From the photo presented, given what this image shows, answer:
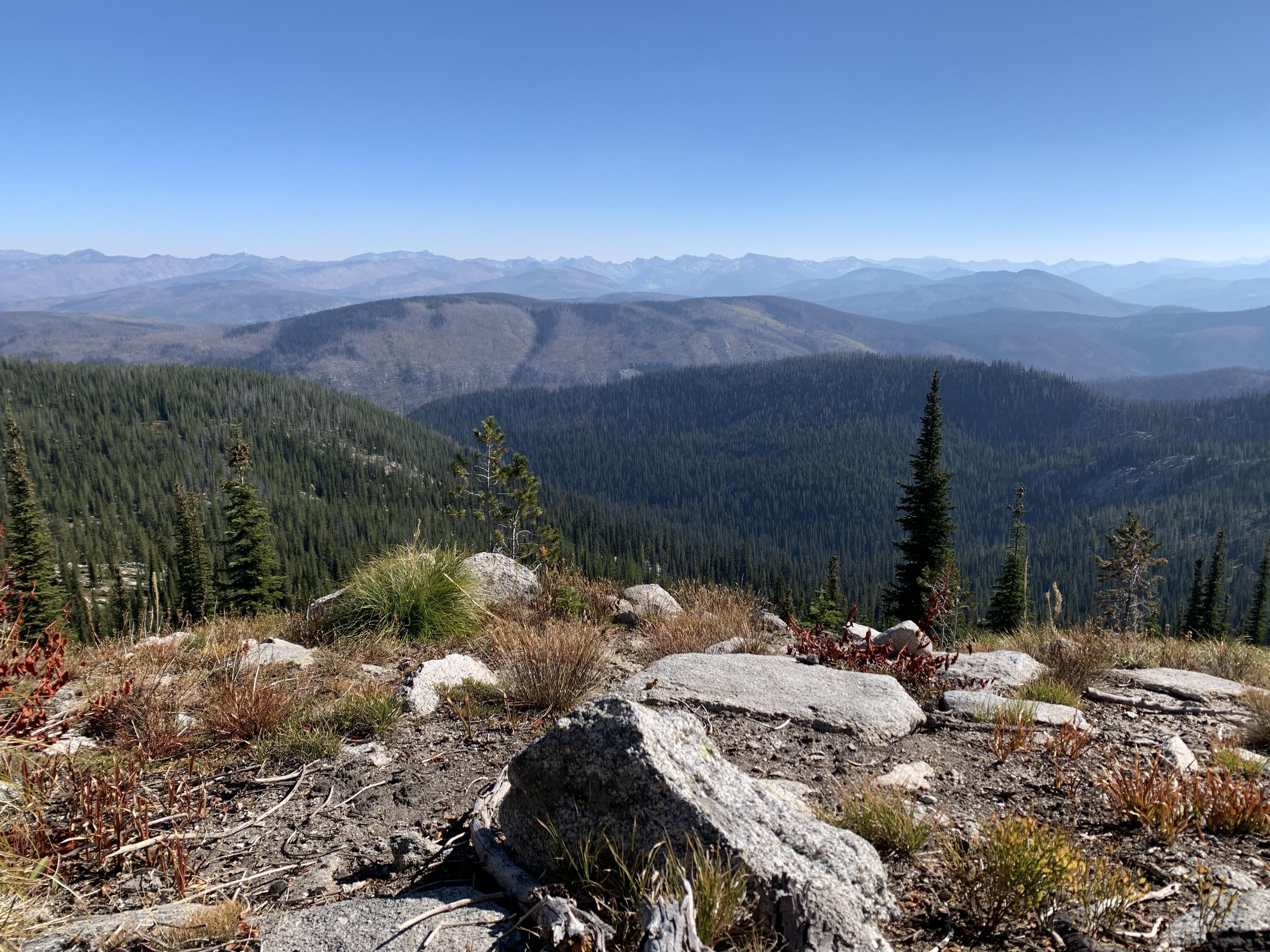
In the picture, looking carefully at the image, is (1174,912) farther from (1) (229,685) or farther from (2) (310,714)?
(1) (229,685)

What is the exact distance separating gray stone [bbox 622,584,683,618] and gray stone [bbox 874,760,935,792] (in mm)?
5711

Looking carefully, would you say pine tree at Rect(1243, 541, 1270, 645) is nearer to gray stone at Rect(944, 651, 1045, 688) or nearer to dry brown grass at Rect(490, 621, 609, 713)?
gray stone at Rect(944, 651, 1045, 688)

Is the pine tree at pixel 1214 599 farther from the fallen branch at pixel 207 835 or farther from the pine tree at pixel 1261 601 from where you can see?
the fallen branch at pixel 207 835

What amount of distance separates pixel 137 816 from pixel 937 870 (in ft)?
15.8

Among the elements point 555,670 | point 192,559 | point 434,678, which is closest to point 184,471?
point 192,559

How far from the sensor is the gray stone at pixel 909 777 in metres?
4.89

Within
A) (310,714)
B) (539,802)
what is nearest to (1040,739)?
(539,802)

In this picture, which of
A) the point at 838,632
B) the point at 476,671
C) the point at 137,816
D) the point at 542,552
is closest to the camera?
the point at 137,816

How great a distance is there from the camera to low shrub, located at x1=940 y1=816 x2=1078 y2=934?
3.36 m

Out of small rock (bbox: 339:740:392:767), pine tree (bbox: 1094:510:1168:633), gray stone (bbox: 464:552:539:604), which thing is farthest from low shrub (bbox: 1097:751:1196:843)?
pine tree (bbox: 1094:510:1168:633)

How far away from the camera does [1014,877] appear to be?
3.40 m

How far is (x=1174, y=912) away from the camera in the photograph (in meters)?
3.43

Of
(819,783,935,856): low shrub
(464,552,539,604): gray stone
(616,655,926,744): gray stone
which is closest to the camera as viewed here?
(819,783,935,856): low shrub

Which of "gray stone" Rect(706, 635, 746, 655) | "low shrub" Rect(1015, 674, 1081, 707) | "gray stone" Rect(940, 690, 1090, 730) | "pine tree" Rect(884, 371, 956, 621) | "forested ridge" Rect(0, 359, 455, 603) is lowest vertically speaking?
"forested ridge" Rect(0, 359, 455, 603)
